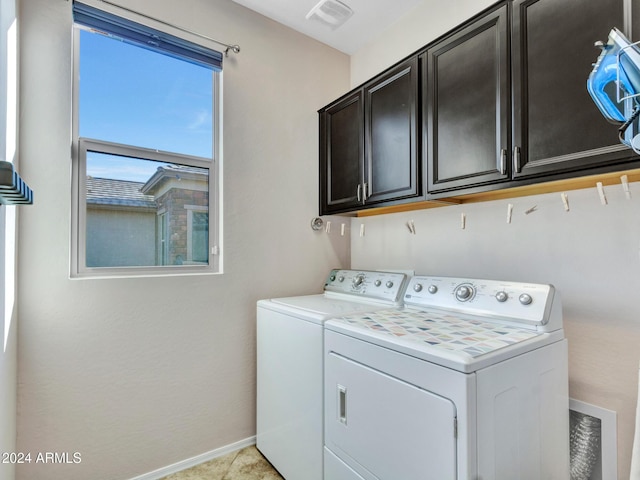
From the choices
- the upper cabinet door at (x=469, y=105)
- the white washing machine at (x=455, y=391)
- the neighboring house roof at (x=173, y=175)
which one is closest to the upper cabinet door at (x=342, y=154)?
the upper cabinet door at (x=469, y=105)

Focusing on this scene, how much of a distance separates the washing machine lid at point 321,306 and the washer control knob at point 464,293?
401 mm

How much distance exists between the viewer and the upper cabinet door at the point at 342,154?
6.84 feet

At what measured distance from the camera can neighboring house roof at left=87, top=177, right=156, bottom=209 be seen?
170 centimetres

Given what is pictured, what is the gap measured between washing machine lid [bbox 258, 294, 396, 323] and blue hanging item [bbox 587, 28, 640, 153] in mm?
1191

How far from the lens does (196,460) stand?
6.15ft

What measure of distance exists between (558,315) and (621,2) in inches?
42.8

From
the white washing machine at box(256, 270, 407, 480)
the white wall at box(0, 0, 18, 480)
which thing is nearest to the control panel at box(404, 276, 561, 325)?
the white washing machine at box(256, 270, 407, 480)

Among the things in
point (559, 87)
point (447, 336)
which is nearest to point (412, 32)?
point (559, 87)

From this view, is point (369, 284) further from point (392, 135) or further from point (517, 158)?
point (517, 158)

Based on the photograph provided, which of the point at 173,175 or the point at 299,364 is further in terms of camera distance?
the point at 173,175

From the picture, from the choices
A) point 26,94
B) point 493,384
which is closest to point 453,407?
point 493,384

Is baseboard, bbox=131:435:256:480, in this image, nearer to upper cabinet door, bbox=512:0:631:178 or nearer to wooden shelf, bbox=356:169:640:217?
wooden shelf, bbox=356:169:640:217

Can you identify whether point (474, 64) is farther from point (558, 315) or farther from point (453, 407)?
point (453, 407)

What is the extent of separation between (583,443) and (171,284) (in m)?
2.11
